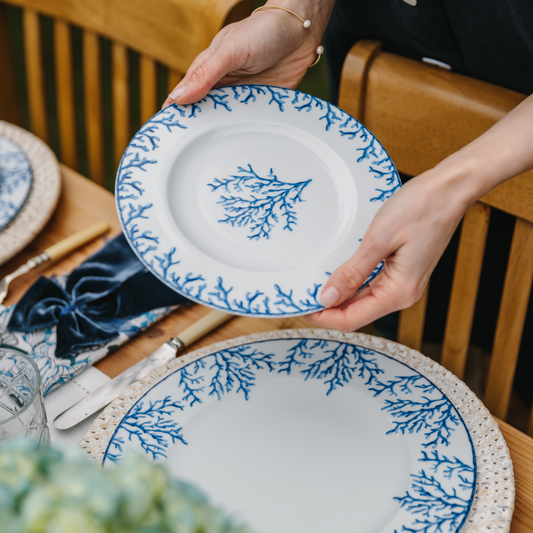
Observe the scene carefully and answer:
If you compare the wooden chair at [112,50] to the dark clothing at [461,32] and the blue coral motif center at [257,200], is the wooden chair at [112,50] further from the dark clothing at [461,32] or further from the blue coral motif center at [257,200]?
the blue coral motif center at [257,200]

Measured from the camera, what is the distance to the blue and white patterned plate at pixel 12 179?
82 cm

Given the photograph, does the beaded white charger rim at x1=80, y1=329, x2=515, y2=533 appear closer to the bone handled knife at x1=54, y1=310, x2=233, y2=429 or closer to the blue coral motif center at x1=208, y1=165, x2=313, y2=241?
the bone handled knife at x1=54, y1=310, x2=233, y2=429

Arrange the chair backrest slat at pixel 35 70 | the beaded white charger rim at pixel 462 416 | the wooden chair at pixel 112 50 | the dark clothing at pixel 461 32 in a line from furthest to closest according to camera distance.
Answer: the chair backrest slat at pixel 35 70 < the wooden chair at pixel 112 50 < the dark clothing at pixel 461 32 < the beaded white charger rim at pixel 462 416

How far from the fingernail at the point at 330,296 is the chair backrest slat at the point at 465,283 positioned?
1.30 feet

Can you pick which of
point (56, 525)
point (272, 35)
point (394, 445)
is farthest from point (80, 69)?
point (56, 525)

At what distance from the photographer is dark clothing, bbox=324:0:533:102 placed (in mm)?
710

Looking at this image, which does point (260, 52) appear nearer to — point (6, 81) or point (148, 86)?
point (148, 86)

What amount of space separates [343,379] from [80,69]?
272 centimetres

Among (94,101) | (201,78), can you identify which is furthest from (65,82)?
(201,78)

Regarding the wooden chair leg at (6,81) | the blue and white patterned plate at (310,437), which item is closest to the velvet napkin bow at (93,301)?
the blue and white patterned plate at (310,437)

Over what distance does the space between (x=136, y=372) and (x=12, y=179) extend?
16.6 inches

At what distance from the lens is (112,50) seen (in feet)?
3.85

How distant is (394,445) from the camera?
1.80 ft

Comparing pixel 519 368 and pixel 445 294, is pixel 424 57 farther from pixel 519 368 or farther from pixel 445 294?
pixel 519 368
